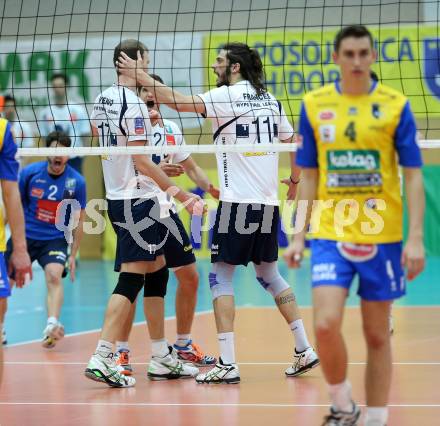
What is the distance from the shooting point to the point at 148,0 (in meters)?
18.0

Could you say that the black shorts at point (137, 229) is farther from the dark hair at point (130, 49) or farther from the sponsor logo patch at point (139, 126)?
the dark hair at point (130, 49)

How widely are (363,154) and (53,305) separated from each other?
494cm

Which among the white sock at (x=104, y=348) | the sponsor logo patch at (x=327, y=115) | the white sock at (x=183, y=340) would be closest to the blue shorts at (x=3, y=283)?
the white sock at (x=104, y=348)

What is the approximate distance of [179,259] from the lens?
7.88 metres

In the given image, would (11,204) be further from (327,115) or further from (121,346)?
(121,346)

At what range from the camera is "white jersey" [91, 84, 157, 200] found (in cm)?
721

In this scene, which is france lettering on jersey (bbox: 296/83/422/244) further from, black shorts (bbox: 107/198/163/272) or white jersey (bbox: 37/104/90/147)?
white jersey (bbox: 37/104/90/147)

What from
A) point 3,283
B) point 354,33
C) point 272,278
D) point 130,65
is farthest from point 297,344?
point 354,33

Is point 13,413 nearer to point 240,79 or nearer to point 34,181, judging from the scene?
point 240,79

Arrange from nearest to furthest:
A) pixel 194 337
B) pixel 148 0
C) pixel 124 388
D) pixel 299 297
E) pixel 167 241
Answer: pixel 124 388, pixel 167 241, pixel 194 337, pixel 299 297, pixel 148 0

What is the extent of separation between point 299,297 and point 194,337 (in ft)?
11.1

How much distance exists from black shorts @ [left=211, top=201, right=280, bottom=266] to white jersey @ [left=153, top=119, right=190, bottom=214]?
16.8 inches

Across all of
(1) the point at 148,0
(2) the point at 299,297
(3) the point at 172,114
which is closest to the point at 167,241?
(2) the point at 299,297

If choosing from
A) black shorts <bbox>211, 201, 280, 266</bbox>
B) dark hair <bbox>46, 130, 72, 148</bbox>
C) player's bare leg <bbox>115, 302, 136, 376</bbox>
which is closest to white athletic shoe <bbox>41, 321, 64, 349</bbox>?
player's bare leg <bbox>115, 302, 136, 376</bbox>
